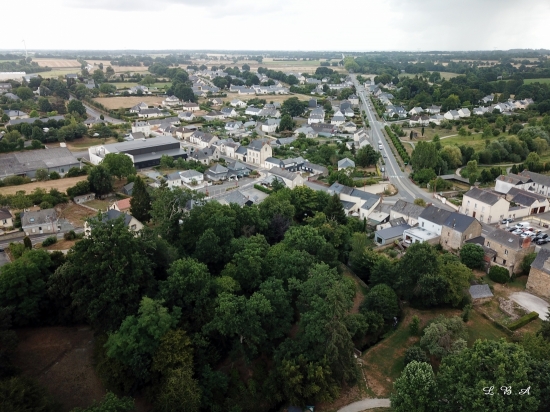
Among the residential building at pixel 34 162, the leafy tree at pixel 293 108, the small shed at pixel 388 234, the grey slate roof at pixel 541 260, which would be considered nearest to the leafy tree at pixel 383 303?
the small shed at pixel 388 234

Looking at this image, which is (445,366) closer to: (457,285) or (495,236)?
(457,285)

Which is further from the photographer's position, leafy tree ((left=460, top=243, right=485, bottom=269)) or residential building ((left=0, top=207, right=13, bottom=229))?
residential building ((left=0, top=207, right=13, bottom=229))

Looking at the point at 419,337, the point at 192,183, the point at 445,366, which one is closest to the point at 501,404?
the point at 445,366

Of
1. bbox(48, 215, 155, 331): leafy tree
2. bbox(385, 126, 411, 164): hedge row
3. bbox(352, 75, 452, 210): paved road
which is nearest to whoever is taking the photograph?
bbox(48, 215, 155, 331): leafy tree

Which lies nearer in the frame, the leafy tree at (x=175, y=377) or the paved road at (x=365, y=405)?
the leafy tree at (x=175, y=377)

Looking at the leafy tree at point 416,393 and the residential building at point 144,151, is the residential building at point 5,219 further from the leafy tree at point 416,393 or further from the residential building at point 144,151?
the leafy tree at point 416,393

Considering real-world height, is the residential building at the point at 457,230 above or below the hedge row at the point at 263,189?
above

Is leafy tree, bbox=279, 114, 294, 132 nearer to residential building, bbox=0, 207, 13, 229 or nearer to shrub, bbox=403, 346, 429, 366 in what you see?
residential building, bbox=0, 207, 13, 229

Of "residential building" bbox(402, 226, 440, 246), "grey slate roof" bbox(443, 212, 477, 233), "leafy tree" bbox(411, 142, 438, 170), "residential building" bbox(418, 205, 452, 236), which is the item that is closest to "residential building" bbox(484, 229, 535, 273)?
"grey slate roof" bbox(443, 212, 477, 233)
